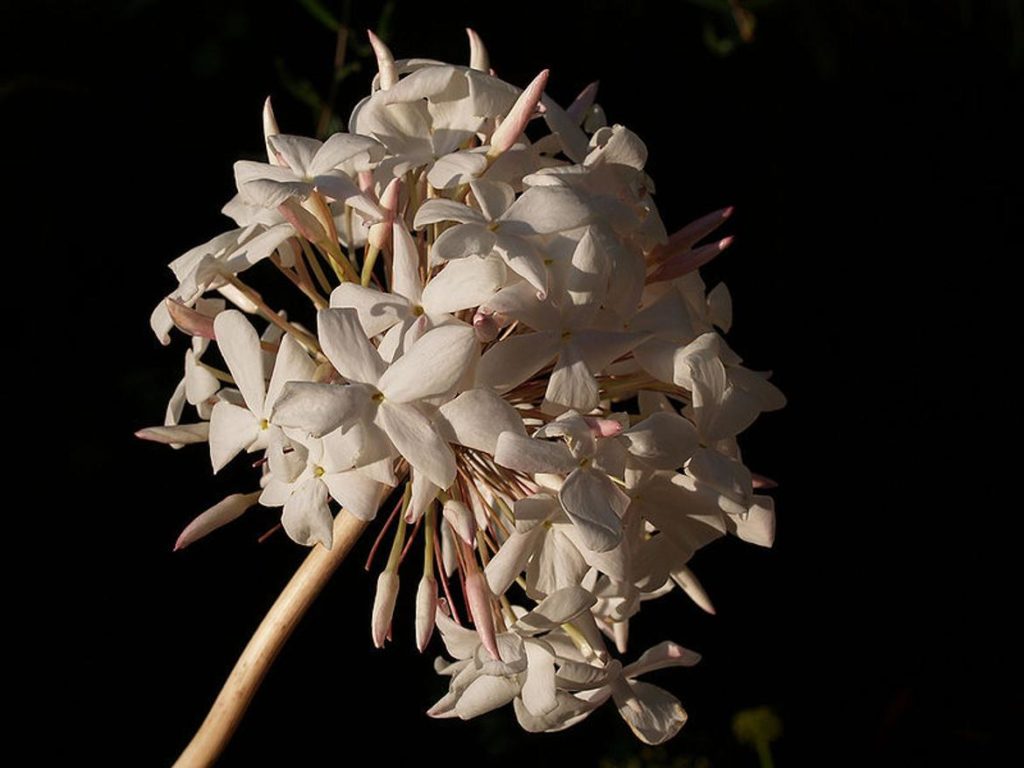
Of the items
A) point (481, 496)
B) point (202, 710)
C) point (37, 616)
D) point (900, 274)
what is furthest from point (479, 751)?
point (900, 274)

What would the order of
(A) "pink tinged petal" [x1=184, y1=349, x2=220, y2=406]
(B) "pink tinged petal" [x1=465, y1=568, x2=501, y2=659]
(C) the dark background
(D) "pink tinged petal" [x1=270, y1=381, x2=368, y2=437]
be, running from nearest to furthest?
(D) "pink tinged petal" [x1=270, y1=381, x2=368, y2=437] < (B) "pink tinged petal" [x1=465, y1=568, x2=501, y2=659] < (A) "pink tinged petal" [x1=184, y1=349, x2=220, y2=406] < (C) the dark background

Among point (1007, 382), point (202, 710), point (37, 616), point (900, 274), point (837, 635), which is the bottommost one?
point (837, 635)

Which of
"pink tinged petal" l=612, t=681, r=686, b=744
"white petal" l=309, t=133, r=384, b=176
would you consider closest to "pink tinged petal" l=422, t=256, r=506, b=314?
"white petal" l=309, t=133, r=384, b=176

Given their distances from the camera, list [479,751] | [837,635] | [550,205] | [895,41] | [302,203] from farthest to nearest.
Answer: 1. [837,635]
2. [895,41]
3. [479,751]
4. [302,203]
5. [550,205]

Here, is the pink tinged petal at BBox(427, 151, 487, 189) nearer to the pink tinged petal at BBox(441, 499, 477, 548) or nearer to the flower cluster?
the flower cluster

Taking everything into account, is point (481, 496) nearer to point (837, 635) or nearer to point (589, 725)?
point (589, 725)

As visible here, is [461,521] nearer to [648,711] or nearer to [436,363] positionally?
[436,363]

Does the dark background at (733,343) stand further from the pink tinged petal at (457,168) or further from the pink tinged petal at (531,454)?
the pink tinged petal at (531,454)

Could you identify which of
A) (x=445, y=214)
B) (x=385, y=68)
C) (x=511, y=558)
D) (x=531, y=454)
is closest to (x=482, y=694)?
(x=511, y=558)
